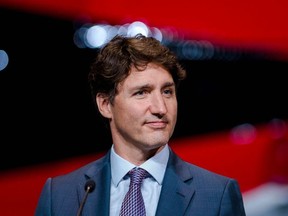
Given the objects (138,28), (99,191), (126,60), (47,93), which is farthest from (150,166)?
(138,28)

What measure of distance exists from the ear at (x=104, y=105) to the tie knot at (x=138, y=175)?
0.17m

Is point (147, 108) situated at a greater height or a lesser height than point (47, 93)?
lesser

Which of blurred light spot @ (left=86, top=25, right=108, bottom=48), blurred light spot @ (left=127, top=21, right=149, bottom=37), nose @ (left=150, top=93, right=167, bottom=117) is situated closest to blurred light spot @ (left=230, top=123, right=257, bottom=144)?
blurred light spot @ (left=127, top=21, right=149, bottom=37)

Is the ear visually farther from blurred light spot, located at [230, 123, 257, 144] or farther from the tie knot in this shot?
blurred light spot, located at [230, 123, 257, 144]

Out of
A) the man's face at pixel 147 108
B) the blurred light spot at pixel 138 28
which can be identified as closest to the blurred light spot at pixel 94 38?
the blurred light spot at pixel 138 28

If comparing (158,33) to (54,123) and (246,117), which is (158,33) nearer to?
(54,123)

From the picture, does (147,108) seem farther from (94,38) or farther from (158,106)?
(94,38)

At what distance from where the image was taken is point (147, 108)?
1269 millimetres

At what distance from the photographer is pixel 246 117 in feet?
10.6

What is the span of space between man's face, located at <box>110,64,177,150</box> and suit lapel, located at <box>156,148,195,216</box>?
0.10 metres

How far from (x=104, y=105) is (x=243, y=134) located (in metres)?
1.91

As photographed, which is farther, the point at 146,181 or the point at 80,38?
the point at 80,38

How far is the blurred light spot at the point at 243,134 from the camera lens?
10.3 feet

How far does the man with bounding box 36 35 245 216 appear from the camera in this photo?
50.1 inches
